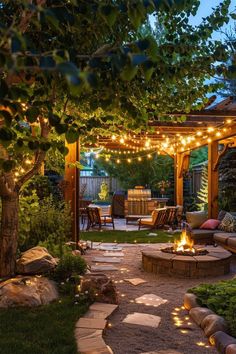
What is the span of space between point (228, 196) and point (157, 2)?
1133cm

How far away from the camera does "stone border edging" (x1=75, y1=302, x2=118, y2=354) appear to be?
296 centimetres

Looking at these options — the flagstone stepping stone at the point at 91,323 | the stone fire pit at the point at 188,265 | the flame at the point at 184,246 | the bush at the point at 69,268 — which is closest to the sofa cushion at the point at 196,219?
the flame at the point at 184,246

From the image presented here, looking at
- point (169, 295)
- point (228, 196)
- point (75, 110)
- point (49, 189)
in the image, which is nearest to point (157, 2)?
point (75, 110)

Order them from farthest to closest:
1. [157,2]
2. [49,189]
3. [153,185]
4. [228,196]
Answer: [153,185]
[228,196]
[49,189]
[157,2]

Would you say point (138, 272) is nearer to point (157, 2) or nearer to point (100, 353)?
point (100, 353)

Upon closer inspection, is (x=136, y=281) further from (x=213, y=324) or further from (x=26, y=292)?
(x=213, y=324)

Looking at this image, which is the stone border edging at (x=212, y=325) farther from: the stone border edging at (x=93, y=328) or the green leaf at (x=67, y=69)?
the green leaf at (x=67, y=69)

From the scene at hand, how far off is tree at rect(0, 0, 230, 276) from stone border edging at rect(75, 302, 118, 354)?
1.20 meters

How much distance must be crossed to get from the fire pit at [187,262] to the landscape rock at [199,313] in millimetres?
1831

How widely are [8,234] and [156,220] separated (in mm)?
7213

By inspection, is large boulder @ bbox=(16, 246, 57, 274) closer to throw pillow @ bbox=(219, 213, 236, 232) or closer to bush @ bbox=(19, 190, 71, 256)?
bush @ bbox=(19, 190, 71, 256)

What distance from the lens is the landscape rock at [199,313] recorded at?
12.4 feet

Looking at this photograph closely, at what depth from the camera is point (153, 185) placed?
1753cm

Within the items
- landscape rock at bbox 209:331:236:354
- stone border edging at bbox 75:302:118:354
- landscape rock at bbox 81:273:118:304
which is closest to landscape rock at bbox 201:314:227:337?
landscape rock at bbox 209:331:236:354
